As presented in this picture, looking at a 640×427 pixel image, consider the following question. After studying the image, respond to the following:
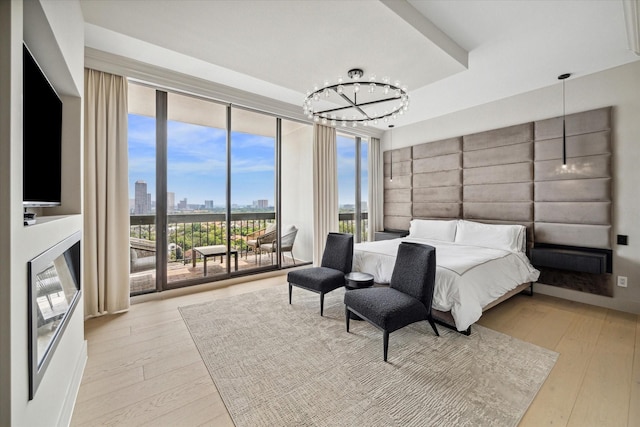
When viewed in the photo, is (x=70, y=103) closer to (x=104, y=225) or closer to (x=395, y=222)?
(x=104, y=225)

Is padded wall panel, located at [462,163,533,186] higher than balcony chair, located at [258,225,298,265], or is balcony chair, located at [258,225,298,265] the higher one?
padded wall panel, located at [462,163,533,186]

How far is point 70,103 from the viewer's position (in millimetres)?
2062

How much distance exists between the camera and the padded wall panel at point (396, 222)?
5617 millimetres

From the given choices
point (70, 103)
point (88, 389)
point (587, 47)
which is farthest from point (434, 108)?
point (88, 389)

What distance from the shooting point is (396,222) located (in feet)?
19.1

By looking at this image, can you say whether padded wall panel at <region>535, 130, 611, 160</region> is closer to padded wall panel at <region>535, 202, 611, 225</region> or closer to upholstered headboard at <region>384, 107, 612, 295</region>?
upholstered headboard at <region>384, 107, 612, 295</region>

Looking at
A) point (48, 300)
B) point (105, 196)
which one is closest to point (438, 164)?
point (105, 196)

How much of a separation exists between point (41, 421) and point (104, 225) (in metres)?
2.39

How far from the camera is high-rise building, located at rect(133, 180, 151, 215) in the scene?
358 centimetres

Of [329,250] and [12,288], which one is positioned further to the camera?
[329,250]

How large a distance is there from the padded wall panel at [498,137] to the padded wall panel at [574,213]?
0.98m

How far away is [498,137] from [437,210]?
1.48 m

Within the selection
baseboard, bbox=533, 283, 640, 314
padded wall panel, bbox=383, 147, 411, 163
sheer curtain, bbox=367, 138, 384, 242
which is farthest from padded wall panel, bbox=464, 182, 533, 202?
sheer curtain, bbox=367, 138, 384, 242

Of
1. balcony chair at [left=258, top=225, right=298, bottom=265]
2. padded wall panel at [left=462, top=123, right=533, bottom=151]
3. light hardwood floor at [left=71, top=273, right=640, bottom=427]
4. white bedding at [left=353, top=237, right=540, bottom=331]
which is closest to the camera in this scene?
light hardwood floor at [left=71, top=273, right=640, bottom=427]
